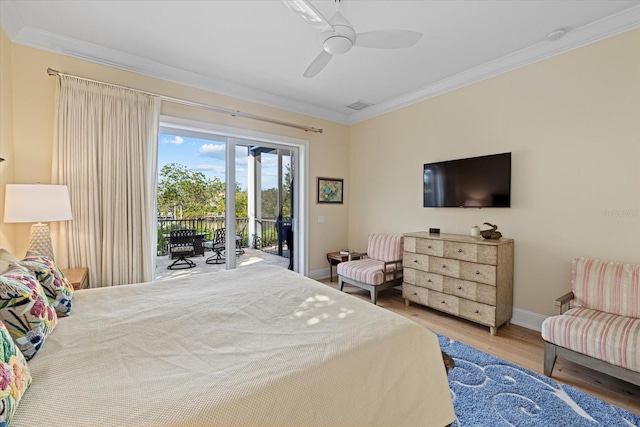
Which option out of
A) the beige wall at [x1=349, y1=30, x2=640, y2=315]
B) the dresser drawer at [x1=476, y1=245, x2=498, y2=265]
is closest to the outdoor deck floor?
the beige wall at [x1=349, y1=30, x2=640, y2=315]

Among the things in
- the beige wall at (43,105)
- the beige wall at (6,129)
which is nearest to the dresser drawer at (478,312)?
the beige wall at (43,105)

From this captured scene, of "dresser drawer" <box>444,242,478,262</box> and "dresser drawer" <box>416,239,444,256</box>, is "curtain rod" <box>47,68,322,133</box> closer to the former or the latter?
"dresser drawer" <box>416,239,444,256</box>

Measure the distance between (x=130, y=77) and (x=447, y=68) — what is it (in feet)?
12.4

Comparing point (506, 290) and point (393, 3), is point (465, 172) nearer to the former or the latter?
point (506, 290)

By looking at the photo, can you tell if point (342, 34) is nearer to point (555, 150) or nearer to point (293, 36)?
point (293, 36)

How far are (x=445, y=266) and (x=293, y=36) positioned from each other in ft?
9.89

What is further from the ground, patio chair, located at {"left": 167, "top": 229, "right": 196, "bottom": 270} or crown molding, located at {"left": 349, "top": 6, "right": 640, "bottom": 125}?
crown molding, located at {"left": 349, "top": 6, "right": 640, "bottom": 125}

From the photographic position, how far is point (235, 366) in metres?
1.11

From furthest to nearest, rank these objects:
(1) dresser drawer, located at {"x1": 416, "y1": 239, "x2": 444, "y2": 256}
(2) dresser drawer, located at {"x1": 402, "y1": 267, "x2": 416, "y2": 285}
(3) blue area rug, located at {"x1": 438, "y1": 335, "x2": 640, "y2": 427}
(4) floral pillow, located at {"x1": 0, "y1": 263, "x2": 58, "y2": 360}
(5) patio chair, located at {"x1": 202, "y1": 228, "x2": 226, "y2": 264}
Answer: (5) patio chair, located at {"x1": 202, "y1": 228, "x2": 226, "y2": 264}, (2) dresser drawer, located at {"x1": 402, "y1": 267, "x2": 416, "y2": 285}, (1) dresser drawer, located at {"x1": 416, "y1": 239, "x2": 444, "y2": 256}, (3) blue area rug, located at {"x1": 438, "y1": 335, "x2": 640, "y2": 427}, (4) floral pillow, located at {"x1": 0, "y1": 263, "x2": 58, "y2": 360}

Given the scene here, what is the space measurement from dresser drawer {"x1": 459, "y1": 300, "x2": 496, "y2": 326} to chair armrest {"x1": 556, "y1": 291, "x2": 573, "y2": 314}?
0.56m

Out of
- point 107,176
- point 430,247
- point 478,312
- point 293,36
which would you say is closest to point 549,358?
point 478,312

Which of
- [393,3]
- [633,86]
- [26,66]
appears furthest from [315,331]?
[26,66]

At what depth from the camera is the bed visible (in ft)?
2.97

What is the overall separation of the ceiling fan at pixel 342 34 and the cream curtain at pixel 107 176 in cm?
238
